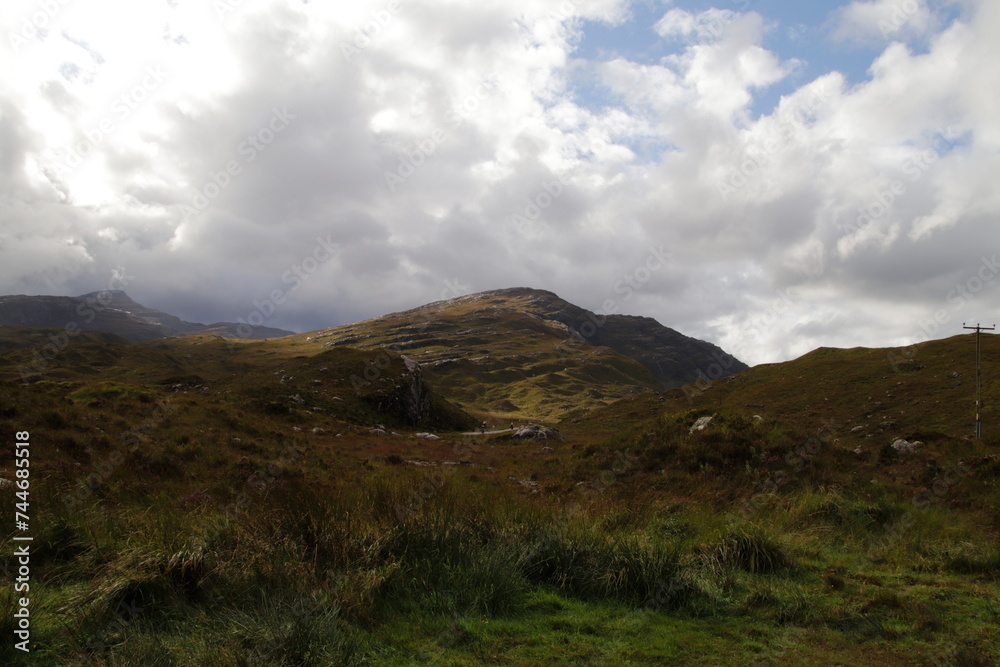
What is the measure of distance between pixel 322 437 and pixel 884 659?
97.0 feet

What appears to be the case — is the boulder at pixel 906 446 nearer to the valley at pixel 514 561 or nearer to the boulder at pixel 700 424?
the valley at pixel 514 561

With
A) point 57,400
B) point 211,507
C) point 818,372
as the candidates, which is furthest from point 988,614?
point 818,372

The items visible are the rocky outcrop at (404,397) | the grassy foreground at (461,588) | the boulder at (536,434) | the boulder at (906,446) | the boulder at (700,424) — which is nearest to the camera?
the grassy foreground at (461,588)

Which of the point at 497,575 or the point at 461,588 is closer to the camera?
the point at 461,588

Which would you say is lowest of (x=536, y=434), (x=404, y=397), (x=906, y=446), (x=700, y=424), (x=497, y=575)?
(x=536, y=434)

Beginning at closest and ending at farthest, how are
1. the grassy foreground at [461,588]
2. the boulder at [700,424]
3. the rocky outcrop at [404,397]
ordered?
the grassy foreground at [461,588] → the boulder at [700,424] → the rocky outcrop at [404,397]

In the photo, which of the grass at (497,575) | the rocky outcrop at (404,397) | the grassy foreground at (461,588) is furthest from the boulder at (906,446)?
the rocky outcrop at (404,397)

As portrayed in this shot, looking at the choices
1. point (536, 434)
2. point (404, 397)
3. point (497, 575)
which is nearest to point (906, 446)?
point (497, 575)

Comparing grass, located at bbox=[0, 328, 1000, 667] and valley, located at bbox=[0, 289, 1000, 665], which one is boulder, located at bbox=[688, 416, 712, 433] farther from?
grass, located at bbox=[0, 328, 1000, 667]

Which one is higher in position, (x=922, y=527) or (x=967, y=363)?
(x=967, y=363)

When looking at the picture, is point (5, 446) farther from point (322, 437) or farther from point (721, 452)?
point (721, 452)

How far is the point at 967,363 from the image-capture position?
49500mm

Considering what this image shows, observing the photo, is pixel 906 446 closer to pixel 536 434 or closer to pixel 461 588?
pixel 461 588

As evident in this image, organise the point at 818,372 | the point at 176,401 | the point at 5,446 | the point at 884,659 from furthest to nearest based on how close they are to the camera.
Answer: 1. the point at 818,372
2. the point at 176,401
3. the point at 5,446
4. the point at 884,659
